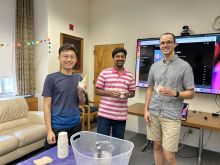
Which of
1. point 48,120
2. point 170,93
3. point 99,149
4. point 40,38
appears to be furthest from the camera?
point 40,38

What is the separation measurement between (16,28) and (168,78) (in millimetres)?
2941

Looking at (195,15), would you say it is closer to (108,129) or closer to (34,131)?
(108,129)

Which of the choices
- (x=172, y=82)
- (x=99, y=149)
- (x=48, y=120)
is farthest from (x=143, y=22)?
(x=99, y=149)

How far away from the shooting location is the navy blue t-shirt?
145 centimetres

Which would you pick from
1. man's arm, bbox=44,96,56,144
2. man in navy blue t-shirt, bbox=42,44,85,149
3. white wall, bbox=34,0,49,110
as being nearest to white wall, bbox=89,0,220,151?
white wall, bbox=34,0,49,110

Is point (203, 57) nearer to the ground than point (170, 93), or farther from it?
farther from it

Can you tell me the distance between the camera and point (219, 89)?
2.74 m

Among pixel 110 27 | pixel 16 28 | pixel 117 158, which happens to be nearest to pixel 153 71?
pixel 117 158

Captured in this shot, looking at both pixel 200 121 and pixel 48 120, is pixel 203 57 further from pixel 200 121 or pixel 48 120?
pixel 48 120

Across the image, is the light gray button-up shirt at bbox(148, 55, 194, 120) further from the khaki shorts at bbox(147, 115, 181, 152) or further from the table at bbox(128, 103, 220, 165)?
the table at bbox(128, 103, 220, 165)

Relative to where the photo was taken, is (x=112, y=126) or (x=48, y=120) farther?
(x=112, y=126)

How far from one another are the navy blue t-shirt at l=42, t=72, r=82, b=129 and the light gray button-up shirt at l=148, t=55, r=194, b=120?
871 mm

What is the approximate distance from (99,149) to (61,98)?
0.61m

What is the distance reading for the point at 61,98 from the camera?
1.47 metres
